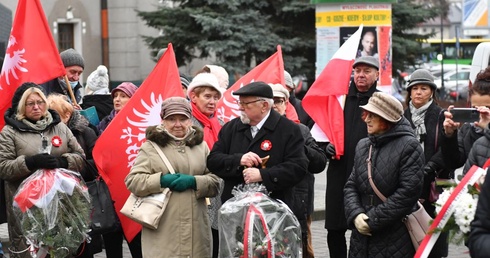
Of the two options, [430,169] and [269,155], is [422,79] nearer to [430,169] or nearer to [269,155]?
[430,169]

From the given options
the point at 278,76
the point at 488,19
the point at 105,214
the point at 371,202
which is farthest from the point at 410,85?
the point at 488,19

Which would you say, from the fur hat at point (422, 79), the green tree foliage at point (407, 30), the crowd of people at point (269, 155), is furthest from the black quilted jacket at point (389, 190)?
the green tree foliage at point (407, 30)

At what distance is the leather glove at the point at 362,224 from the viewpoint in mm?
7533

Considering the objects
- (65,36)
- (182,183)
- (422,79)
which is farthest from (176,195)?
(65,36)

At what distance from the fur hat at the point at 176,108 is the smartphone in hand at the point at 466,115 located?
1898 mm

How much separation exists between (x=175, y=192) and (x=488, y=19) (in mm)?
18013

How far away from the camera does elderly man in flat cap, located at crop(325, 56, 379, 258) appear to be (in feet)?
29.9

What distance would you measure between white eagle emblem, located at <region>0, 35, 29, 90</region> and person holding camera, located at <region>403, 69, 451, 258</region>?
3.43 meters

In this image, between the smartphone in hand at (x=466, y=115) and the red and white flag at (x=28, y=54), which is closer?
the smartphone in hand at (x=466, y=115)

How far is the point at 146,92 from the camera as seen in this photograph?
919 cm

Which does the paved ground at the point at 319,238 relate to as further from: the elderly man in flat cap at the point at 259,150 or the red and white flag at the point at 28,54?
the elderly man in flat cap at the point at 259,150

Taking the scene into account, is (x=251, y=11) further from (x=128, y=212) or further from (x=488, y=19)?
(x=128, y=212)

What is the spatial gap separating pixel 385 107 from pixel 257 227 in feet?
3.95

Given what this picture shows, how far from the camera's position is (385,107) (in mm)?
7555
